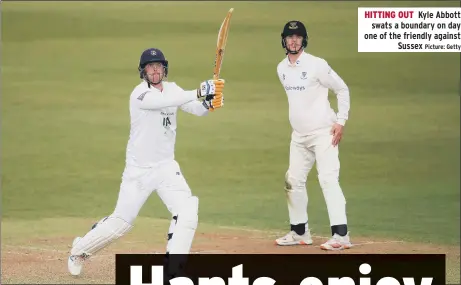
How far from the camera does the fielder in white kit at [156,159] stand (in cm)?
923

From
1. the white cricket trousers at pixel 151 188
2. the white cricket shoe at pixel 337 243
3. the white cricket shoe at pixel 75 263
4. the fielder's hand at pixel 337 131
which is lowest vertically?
the white cricket shoe at pixel 75 263

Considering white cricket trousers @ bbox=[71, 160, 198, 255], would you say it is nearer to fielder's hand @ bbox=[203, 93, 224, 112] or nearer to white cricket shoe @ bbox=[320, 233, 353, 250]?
fielder's hand @ bbox=[203, 93, 224, 112]

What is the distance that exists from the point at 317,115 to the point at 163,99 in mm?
1581

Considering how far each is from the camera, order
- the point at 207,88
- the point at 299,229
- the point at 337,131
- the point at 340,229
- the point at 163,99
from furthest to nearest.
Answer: the point at 299,229 < the point at 340,229 < the point at 337,131 < the point at 163,99 < the point at 207,88

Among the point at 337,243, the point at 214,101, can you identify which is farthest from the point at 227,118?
the point at 214,101

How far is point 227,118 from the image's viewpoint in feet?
50.4

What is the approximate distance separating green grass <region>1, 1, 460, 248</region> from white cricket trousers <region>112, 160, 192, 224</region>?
7.90ft

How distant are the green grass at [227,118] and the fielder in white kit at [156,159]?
2419 millimetres

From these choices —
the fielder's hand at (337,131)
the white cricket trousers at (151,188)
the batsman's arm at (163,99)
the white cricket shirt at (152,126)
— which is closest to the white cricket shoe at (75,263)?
the white cricket trousers at (151,188)

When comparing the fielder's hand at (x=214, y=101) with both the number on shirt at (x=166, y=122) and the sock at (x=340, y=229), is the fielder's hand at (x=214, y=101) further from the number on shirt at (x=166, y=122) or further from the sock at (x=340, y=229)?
the sock at (x=340, y=229)

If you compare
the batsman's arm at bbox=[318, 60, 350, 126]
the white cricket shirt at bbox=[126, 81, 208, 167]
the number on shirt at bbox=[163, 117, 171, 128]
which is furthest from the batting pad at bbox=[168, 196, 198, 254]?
the batsman's arm at bbox=[318, 60, 350, 126]

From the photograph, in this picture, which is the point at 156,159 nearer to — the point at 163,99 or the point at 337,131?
the point at 163,99

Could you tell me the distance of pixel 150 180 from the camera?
940 centimetres

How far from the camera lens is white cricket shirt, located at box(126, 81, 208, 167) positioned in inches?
367
